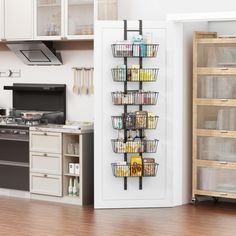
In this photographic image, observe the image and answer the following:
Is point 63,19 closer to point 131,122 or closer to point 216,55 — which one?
point 131,122

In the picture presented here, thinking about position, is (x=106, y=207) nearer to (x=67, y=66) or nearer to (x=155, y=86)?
(x=155, y=86)

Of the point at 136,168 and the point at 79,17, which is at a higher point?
the point at 79,17

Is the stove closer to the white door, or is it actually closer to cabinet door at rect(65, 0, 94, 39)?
cabinet door at rect(65, 0, 94, 39)

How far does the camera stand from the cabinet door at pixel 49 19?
853 cm

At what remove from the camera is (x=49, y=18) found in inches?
340

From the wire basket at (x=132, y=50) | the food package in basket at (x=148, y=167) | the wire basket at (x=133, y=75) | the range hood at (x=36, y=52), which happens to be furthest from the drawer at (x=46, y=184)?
the wire basket at (x=132, y=50)

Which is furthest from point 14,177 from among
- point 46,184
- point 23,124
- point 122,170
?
point 122,170

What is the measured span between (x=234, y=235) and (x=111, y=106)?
2087 millimetres

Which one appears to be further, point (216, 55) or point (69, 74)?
point (69, 74)

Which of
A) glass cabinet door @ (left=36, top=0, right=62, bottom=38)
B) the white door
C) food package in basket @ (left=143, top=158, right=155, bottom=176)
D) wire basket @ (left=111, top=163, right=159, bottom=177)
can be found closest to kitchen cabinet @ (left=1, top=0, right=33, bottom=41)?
glass cabinet door @ (left=36, top=0, right=62, bottom=38)

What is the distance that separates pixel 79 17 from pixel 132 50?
39.3 inches

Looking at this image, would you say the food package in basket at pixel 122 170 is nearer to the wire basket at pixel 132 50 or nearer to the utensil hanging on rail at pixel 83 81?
the wire basket at pixel 132 50

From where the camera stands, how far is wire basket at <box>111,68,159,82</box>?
7.78m

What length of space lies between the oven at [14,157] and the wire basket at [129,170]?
127 cm
